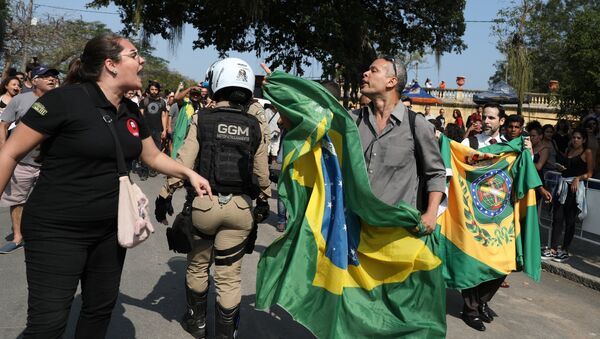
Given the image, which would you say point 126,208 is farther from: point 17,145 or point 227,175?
Result: point 227,175

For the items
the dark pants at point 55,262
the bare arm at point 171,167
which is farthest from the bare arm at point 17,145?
the bare arm at point 171,167

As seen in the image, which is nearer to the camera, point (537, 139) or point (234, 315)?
point (234, 315)

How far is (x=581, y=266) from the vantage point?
773cm

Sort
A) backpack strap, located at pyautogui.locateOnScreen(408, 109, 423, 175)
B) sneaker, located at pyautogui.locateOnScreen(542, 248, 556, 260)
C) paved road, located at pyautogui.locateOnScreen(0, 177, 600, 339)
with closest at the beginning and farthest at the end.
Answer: backpack strap, located at pyautogui.locateOnScreen(408, 109, 423, 175), paved road, located at pyautogui.locateOnScreen(0, 177, 600, 339), sneaker, located at pyautogui.locateOnScreen(542, 248, 556, 260)

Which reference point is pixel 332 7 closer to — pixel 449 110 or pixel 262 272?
pixel 262 272

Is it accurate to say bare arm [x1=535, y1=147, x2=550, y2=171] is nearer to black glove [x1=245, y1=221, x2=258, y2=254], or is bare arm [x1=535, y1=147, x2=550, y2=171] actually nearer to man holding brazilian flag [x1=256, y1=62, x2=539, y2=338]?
man holding brazilian flag [x1=256, y1=62, x2=539, y2=338]

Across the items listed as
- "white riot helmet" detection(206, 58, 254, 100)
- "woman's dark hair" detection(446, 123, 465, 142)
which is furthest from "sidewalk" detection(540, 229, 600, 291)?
"white riot helmet" detection(206, 58, 254, 100)

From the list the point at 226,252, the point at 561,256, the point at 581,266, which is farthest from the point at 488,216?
the point at 561,256

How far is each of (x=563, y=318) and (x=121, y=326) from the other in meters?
3.91

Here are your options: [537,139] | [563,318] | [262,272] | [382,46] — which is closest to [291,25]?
[382,46]

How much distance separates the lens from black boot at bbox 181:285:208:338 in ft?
14.5

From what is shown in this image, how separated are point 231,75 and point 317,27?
15.2 metres

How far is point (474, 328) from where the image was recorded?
5152 mm

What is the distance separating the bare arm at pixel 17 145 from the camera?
110 inches
